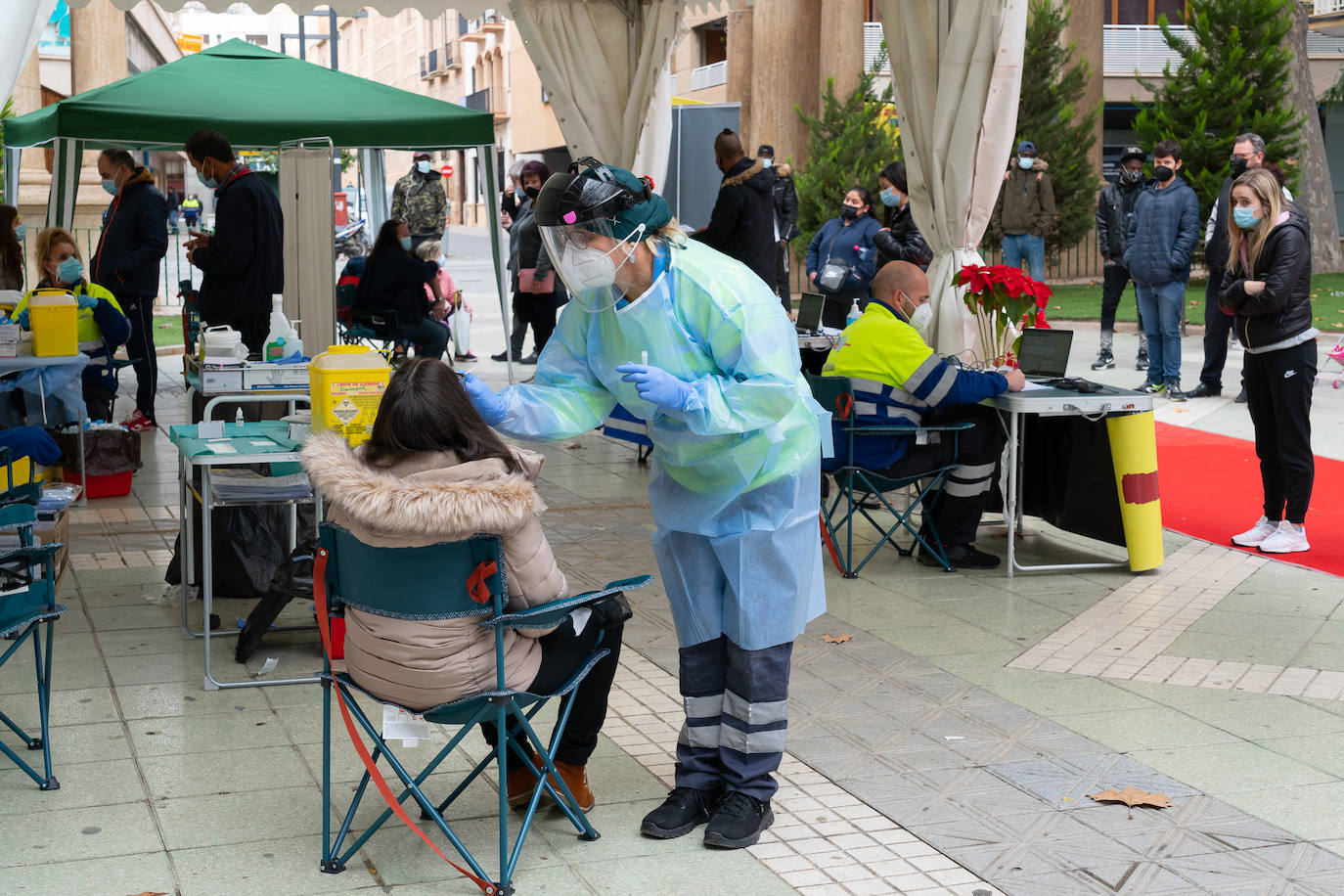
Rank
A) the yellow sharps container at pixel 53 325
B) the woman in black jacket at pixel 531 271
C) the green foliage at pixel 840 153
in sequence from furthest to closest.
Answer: the green foliage at pixel 840 153
the woman in black jacket at pixel 531 271
the yellow sharps container at pixel 53 325

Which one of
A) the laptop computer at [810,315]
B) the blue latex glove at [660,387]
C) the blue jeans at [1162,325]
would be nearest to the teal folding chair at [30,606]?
the blue latex glove at [660,387]

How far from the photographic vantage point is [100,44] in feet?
54.9

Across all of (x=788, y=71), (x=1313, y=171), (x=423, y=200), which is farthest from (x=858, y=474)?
(x=1313, y=171)

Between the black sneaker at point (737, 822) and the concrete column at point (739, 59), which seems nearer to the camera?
the black sneaker at point (737, 822)

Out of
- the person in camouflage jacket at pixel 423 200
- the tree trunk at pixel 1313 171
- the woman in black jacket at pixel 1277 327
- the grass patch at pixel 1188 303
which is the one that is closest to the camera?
the woman in black jacket at pixel 1277 327

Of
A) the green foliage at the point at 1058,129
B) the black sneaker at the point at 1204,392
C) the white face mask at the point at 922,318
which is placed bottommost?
the black sneaker at the point at 1204,392

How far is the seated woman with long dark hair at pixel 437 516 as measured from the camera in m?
3.03

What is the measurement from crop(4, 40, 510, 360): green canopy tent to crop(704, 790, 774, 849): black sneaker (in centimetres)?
769

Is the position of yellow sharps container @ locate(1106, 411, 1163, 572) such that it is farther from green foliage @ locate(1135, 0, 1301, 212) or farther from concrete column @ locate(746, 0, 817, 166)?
concrete column @ locate(746, 0, 817, 166)

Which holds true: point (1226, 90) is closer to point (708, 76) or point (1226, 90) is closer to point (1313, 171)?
point (1313, 171)

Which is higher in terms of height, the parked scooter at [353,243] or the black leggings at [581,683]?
the parked scooter at [353,243]

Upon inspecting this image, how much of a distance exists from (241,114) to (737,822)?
8.50m

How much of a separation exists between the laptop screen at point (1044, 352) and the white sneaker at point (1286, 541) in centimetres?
123

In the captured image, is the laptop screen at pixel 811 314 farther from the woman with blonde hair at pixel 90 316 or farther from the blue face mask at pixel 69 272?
the blue face mask at pixel 69 272
